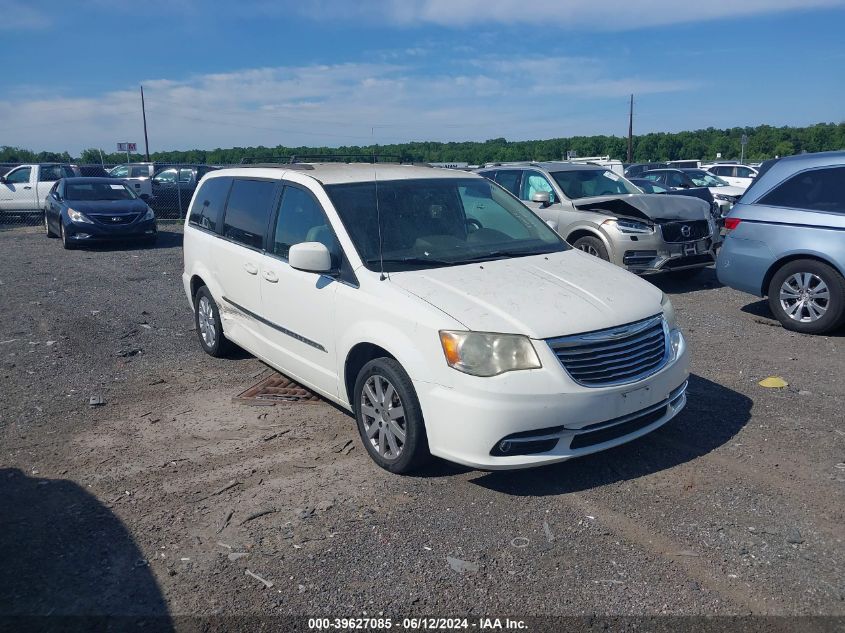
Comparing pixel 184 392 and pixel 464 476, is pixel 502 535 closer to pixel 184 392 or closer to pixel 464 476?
pixel 464 476

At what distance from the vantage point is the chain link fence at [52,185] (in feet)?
70.1

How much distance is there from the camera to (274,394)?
6090mm

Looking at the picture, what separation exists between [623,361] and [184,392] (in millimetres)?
3787

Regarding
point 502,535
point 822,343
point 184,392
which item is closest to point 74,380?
point 184,392

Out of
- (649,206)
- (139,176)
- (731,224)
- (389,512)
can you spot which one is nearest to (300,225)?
(389,512)

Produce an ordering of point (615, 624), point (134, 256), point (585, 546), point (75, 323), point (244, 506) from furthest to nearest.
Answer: point (134, 256)
point (75, 323)
point (244, 506)
point (585, 546)
point (615, 624)

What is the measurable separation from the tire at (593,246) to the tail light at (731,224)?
1872 millimetres

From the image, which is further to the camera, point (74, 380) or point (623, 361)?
point (74, 380)

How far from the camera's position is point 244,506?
425cm

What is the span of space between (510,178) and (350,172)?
6.96 metres

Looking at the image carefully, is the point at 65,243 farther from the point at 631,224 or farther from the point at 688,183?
the point at 688,183

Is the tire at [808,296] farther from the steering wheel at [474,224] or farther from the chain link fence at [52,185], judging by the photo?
the chain link fence at [52,185]

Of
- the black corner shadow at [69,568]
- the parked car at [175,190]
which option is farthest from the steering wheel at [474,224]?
the parked car at [175,190]

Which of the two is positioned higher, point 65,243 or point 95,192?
point 95,192
